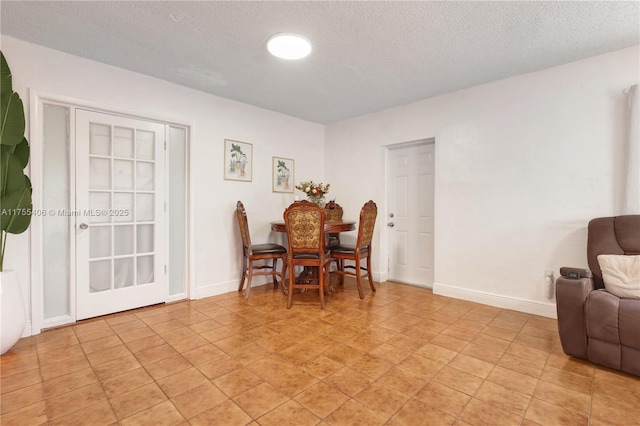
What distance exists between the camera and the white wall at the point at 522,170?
8.75 ft

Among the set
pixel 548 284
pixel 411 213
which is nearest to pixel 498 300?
pixel 548 284

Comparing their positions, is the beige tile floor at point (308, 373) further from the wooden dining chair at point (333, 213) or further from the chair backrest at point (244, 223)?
the wooden dining chair at point (333, 213)

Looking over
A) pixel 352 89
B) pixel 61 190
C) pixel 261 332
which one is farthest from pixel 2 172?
pixel 352 89

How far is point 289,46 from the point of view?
2459mm

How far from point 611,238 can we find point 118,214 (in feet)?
14.6

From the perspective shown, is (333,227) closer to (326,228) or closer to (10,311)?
(326,228)

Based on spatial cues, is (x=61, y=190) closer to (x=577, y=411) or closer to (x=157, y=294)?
(x=157, y=294)

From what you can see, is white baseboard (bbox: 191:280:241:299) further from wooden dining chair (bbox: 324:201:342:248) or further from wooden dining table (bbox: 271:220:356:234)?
wooden dining chair (bbox: 324:201:342:248)

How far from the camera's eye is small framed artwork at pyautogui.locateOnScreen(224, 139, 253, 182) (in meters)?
3.82

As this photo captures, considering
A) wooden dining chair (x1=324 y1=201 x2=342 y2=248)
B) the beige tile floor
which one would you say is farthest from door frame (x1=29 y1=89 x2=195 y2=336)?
wooden dining chair (x1=324 y1=201 x2=342 y2=248)

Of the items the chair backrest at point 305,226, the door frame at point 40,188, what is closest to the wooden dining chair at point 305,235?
the chair backrest at point 305,226

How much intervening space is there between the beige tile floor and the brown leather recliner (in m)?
0.13

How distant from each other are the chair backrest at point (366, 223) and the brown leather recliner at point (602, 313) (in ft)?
6.17

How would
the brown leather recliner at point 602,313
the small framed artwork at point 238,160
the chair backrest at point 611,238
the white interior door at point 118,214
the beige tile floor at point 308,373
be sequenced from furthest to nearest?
the small framed artwork at point 238,160, the white interior door at point 118,214, the chair backrest at point 611,238, the brown leather recliner at point 602,313, the beige tile floor at point 308,373
